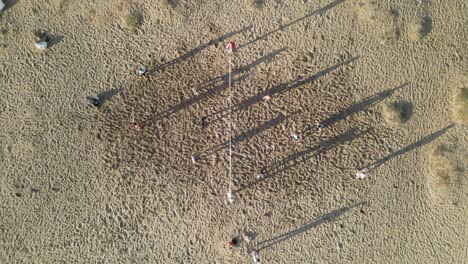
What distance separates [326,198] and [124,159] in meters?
5.45

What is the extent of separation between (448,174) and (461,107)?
1788 millimetres

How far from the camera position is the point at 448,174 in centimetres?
819

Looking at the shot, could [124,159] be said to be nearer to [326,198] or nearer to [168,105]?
[168,105]

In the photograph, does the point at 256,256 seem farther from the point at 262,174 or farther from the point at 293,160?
the point at 293,160

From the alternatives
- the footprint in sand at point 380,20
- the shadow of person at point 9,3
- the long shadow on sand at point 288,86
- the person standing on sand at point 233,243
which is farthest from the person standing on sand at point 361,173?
the shadow of person at point 9,3

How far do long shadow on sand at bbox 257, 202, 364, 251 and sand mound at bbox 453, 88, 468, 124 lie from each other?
11.3 ft

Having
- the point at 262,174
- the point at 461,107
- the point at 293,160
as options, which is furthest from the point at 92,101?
the point at 461,107

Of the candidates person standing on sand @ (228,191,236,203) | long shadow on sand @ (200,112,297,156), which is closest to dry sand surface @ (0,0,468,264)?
long shadow on sand @ (200,112,297,156)

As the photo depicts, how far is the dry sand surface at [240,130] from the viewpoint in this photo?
817 cm

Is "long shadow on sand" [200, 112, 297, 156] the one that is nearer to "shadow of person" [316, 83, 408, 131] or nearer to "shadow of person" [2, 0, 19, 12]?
"shadow of person" [316, 83, 408, 131]

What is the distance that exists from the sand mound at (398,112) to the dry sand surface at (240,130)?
0.12ft

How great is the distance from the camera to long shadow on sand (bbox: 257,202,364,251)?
8.20 meters

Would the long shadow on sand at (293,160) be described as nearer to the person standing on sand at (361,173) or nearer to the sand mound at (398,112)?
the person standing on sand at (361,173)

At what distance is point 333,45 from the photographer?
8.34 meters
